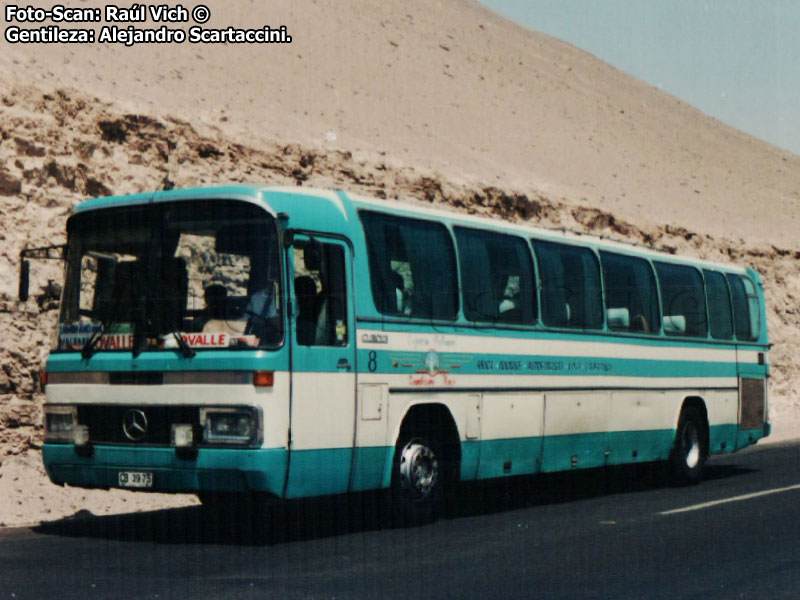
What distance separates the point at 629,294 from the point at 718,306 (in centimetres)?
271

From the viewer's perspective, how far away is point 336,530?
11.4 meters

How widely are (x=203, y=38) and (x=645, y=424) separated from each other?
33.6 meters

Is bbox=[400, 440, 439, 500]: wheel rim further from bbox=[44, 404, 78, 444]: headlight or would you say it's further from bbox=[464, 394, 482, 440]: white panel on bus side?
bbox=[44, 404, 78, 444]: headlight

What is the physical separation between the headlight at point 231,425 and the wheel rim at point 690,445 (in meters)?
8.22

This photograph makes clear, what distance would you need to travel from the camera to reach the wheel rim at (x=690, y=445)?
16.3 m

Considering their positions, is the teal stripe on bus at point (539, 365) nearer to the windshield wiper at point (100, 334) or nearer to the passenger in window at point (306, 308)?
the passenger in window at point (306, 308)

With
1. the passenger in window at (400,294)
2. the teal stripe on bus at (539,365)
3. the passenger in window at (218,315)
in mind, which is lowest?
the teal stripe on bus at (539,365)

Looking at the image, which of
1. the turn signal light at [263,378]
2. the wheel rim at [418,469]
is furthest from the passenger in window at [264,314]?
the wheel rim at [418,469]

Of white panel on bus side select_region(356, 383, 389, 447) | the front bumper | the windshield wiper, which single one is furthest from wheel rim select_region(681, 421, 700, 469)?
the windshield wiper

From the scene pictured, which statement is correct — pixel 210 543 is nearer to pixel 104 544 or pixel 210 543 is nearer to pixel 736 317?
pixel 104 544

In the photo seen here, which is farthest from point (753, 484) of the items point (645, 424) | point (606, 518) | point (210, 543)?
point (210, 543)

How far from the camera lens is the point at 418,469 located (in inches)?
450

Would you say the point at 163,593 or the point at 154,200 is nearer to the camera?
the point at 163,593

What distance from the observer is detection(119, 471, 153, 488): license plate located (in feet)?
33.1
